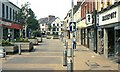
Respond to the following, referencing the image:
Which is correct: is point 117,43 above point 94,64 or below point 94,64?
above

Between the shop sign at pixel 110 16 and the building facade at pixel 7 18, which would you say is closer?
the shop sign at pixel 110 16

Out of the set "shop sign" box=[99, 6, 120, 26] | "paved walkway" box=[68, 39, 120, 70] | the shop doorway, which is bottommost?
"paved walkway" box=[68, 39, 120, 70]

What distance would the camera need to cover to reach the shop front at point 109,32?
1988 cm

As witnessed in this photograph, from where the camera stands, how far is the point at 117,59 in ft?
68.1

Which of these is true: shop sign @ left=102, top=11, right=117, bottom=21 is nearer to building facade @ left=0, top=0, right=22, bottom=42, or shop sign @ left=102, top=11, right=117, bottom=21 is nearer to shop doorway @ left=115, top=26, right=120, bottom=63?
shop doorway @ left=115, top=26, right=120, bottom=63

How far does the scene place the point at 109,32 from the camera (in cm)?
2439

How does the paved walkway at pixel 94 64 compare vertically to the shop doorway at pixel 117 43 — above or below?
below

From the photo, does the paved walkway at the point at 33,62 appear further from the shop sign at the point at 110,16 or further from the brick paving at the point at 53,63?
the shop sign at the point at 110,16

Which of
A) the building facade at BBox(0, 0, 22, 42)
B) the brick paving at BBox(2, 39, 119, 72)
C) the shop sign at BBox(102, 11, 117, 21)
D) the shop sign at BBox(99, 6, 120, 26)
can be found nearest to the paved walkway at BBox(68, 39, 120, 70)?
the brick paving at BBox(2, 39, 119, 72)

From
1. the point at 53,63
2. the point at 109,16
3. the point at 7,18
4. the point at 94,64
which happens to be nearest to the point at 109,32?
the point at 109,16

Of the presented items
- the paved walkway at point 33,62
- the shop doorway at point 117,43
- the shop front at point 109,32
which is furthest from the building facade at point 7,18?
the shop doorway at point 117,43

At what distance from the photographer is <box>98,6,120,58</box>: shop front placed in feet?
65.2

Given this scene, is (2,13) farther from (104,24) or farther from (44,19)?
(44,19)

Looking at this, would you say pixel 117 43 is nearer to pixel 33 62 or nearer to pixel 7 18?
pixel 33 62
